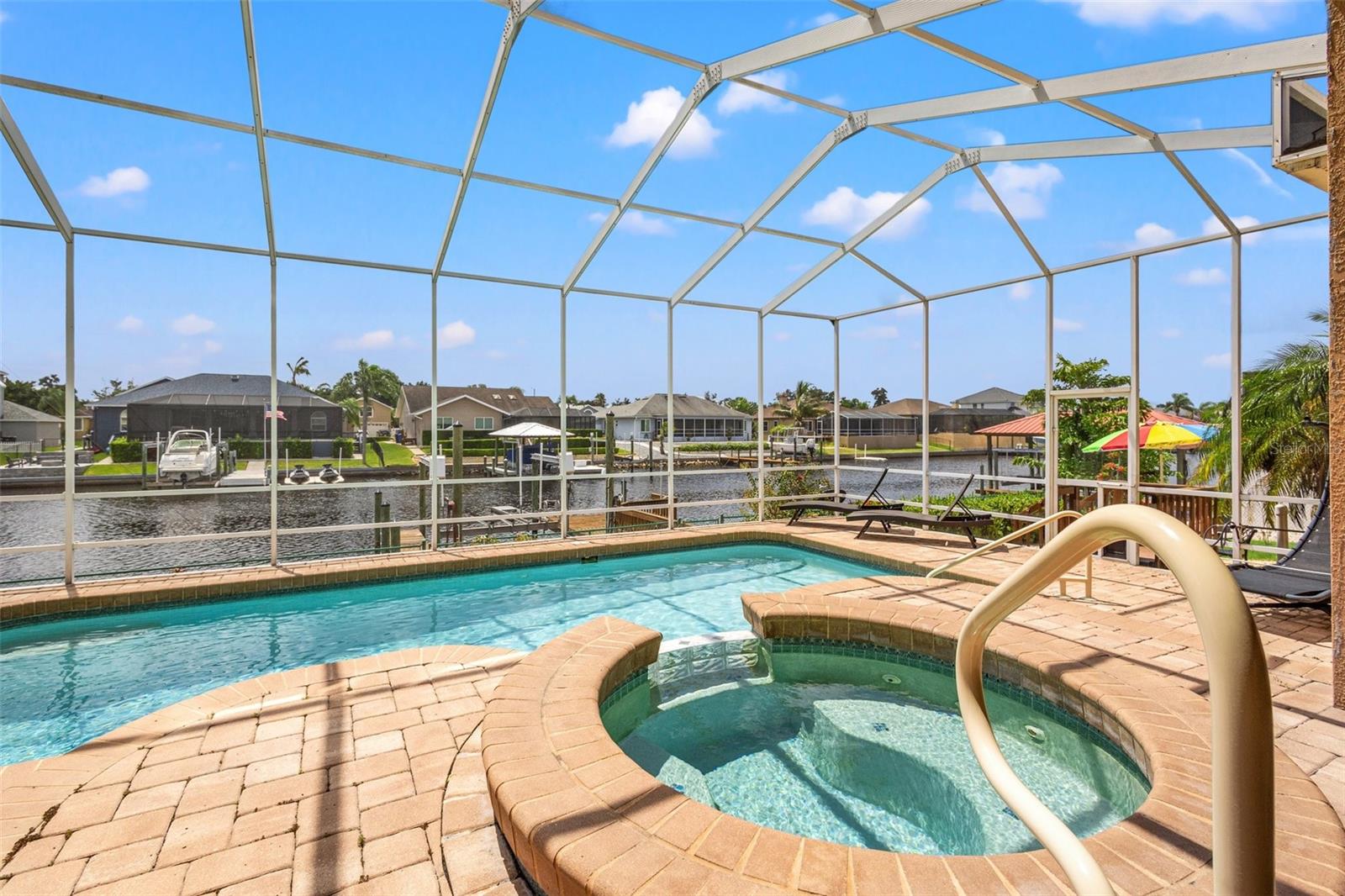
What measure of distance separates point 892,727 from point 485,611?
364cm

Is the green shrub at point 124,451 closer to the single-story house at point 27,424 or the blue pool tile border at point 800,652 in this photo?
the single-story house at point 27,424

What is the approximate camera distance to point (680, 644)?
465 cm

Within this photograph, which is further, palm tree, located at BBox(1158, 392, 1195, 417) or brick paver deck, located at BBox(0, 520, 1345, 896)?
palm tree, located at BBox(1158, 392, 1195, 417)

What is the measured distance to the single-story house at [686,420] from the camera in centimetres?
3068

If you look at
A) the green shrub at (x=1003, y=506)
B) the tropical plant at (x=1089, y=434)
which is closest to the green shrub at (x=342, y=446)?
the green shrub at (x=1003, y=506)

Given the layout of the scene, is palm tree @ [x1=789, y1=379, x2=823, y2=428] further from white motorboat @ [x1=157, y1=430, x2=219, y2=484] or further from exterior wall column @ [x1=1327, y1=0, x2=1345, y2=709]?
exterior wall column @ [x1=1327, y1=0, x2=1345, y2=709]

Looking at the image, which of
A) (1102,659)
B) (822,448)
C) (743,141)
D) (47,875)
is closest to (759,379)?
(822,448)

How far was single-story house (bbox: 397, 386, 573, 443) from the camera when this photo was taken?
20609 mm

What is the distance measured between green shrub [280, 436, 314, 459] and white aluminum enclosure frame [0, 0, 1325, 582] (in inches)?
67.0

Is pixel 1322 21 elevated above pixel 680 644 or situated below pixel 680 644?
above

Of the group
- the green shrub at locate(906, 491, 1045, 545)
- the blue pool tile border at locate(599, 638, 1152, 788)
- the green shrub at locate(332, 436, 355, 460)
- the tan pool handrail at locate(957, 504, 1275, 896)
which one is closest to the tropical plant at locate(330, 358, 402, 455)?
the green shrub at locate(332, 436, 355, 460)

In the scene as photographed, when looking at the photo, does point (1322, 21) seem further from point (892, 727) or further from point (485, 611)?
point (485, 611)

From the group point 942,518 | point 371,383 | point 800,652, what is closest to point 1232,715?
point 800,652

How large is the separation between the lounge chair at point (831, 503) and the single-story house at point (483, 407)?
10574mm
